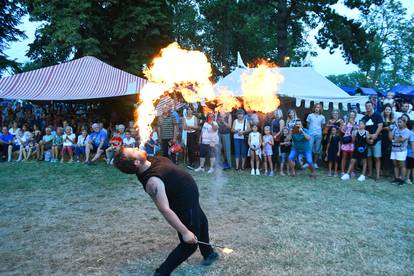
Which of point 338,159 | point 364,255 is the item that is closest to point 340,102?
point 338,159

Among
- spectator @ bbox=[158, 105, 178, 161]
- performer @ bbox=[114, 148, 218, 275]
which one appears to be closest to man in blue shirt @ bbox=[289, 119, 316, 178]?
spectator @ bbox=[158, 105, 178, 161]

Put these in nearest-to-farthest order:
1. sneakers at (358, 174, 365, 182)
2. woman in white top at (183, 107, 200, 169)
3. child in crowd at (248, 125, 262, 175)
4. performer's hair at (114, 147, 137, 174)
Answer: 1. performer's hair at (114, 147, 137, 174)
2. sneakers at (358, 174, 365, 182)
3. child in crowd at (248, 125, 262, 175)
4. woman in white top at (183, 107, 200, 169)

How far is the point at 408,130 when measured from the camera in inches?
317

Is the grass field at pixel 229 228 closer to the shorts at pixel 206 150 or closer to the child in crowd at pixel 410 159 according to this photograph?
the child in crowd at pixel 410 159

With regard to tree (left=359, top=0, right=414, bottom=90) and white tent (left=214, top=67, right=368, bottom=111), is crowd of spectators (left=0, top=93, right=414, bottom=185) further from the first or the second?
tree (left=359, top=0, right=414, bottom=90)

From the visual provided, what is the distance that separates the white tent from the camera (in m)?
10.6

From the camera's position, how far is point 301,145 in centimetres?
858

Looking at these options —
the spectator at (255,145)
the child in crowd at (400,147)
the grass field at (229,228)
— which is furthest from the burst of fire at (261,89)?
the child in crowd at (400,147)

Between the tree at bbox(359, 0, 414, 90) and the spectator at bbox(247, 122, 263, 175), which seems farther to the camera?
the tree at bbox(359, 0, 414, 90)

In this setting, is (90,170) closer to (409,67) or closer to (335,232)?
(335,232)

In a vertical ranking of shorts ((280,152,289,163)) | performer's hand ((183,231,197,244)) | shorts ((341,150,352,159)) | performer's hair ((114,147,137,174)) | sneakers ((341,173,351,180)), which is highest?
performer's hair ((114,147,137,174))

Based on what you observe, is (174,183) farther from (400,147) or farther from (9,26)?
(9,26)

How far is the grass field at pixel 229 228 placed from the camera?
3.69 meters

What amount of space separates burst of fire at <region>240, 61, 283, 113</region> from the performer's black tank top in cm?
708
